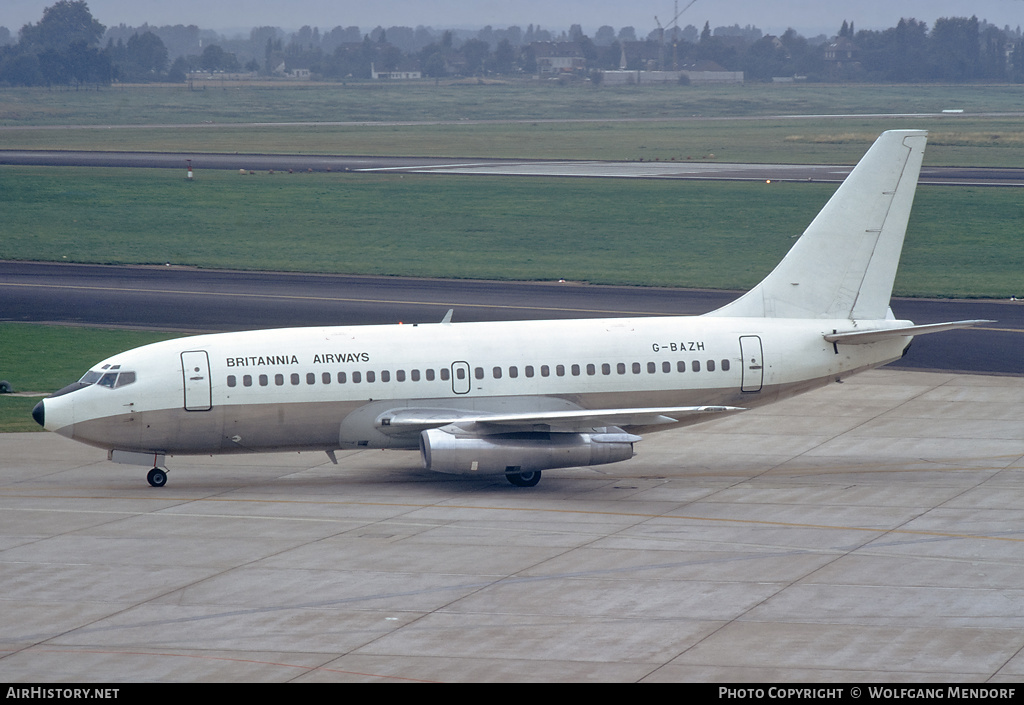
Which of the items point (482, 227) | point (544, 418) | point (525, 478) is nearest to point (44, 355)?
point (525, 478)

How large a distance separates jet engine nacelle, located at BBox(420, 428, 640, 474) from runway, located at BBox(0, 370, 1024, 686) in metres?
0.83

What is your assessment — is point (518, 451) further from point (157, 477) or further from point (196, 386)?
point (157, 477)

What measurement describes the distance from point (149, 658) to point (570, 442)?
13429 millimetres

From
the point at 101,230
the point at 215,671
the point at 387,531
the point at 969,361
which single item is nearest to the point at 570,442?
the point at 387,531

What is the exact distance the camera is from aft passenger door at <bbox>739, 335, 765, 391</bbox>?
34.2 m

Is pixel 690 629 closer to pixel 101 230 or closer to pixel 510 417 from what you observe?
pixel 510 417

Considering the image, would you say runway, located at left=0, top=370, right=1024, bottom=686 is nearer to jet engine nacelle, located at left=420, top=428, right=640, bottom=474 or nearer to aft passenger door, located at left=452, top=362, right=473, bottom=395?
jet engine nacelle, located at left=420, top=428, right=640, bottom=474

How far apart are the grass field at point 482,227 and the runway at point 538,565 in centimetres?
3199

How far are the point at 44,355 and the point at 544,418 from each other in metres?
25.8

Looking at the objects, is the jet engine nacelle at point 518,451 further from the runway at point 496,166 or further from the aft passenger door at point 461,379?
the runway at point 496,166

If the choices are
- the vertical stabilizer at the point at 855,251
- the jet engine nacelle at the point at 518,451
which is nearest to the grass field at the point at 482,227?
the vertical stabilizer at the point at 855,251

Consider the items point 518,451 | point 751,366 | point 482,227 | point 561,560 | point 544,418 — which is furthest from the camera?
point 482,227

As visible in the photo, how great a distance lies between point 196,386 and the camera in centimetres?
3212

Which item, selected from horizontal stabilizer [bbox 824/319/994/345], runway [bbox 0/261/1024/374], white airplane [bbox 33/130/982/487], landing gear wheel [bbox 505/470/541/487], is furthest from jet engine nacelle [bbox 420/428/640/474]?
runway [bbox 0/261/1024/374]
